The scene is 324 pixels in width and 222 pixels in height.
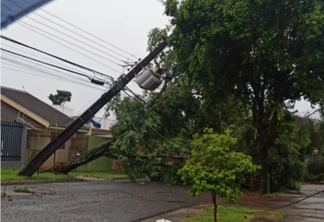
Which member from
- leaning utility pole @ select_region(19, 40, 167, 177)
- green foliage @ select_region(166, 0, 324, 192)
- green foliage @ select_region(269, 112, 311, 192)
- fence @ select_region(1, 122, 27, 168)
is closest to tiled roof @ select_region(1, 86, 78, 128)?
fence @ select_region(1, 122, 27, 168)

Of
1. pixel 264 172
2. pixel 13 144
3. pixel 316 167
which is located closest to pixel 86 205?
pixel 264 172

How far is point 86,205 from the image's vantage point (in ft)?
34.5

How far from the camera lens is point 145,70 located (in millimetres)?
17812

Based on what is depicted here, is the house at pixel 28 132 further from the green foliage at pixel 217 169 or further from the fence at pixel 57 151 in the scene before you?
the green foliage at pixel 217 169

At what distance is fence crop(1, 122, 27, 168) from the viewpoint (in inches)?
724

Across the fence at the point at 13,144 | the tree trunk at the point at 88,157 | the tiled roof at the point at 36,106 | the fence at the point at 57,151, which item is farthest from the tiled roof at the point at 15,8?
the tiled roof at the point at 36,106

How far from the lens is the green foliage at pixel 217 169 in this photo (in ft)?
23.8

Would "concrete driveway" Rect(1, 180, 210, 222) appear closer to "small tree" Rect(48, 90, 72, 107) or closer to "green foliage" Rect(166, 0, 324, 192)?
"green foliage" Rect(166, 0, 324, 192)

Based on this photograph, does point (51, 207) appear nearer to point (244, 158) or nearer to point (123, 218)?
point (123, 218)

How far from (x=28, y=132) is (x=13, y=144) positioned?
219cm

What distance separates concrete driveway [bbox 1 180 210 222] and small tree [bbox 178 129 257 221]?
2202 millimetres

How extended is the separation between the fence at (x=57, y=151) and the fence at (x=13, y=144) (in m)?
0.84

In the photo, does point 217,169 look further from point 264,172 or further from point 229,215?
point 264,172

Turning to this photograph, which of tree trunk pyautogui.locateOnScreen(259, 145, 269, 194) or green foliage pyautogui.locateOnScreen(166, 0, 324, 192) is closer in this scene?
green foliage pyautogui.locateOnScreen(166, 0, 324, 192)
